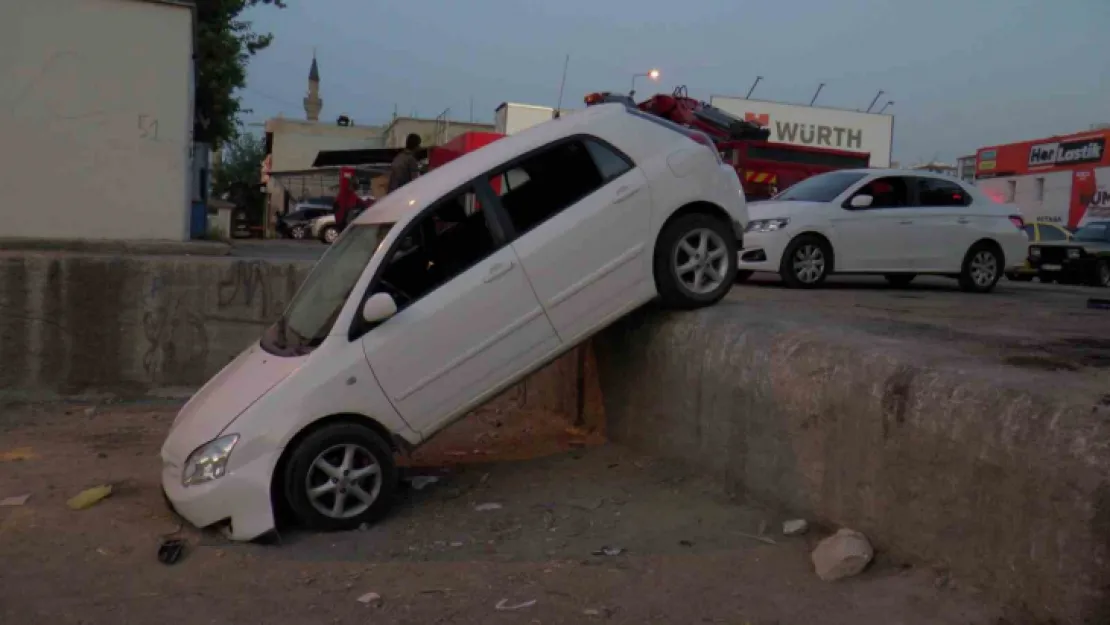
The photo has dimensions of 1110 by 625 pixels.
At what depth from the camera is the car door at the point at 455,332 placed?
557 cm

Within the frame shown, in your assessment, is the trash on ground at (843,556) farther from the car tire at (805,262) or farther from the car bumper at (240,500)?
the car tire at (805,262)

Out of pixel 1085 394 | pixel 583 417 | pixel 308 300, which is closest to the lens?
pixel 1085 394

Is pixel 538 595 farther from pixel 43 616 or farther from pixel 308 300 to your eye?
pixel 308 300

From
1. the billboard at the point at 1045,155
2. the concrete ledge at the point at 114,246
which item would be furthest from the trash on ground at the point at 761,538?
the billboard at the point at 1045,155

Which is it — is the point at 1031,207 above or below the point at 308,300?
above

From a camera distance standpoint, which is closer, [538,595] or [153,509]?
[538,595]

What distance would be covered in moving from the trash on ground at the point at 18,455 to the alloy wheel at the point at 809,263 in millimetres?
8109

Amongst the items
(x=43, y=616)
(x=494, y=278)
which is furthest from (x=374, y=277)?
(x=43, y=616)

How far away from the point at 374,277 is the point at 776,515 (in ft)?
8.72

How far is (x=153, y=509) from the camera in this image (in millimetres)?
5848

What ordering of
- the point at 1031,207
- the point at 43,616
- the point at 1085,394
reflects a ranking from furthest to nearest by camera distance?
the point at 1031,207 → the point at 43,616 → the point at 1085,394

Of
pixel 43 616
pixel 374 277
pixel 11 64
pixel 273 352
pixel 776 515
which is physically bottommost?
pixel 43 616

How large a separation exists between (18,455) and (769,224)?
8031 millimetres

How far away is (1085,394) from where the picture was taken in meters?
3.71
